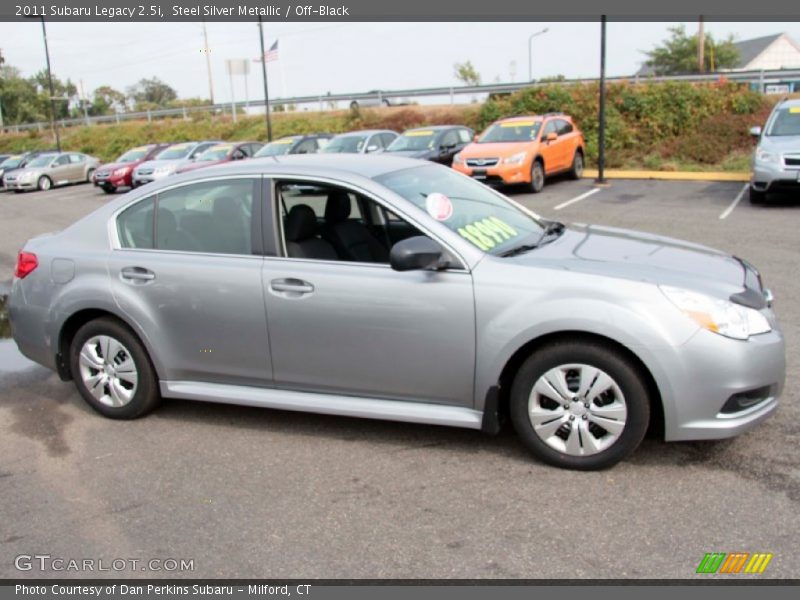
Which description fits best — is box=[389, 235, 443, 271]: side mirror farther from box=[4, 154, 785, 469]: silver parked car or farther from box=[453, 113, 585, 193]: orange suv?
box=[453, 113, 585, 193]: orange suv

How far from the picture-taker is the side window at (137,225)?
5.02m

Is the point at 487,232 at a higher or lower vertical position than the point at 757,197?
higher

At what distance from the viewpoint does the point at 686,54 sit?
214 feet

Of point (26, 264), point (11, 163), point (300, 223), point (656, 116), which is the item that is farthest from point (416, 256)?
point (11, 163)

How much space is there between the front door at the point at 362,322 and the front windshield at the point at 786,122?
1201 cm

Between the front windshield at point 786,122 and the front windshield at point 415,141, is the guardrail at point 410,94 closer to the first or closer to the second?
the front windshield at point 415,141

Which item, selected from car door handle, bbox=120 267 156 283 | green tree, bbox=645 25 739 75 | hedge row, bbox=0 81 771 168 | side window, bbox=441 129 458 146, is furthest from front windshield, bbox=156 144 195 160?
green tree, bbox=645 25 739 75

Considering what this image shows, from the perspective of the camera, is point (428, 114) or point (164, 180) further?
point (428, 114)

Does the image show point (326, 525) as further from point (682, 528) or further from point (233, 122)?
point (233, 122)

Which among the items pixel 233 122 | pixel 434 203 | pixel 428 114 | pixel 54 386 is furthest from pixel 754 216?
pixel 233 122

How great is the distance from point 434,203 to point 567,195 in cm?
1325

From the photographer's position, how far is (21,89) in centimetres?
8194

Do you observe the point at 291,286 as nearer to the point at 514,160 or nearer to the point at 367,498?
the point at 367,498

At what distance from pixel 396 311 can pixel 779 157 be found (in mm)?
Answer: 11437
